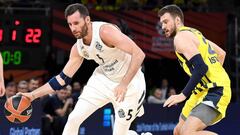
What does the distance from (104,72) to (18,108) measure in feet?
3.68

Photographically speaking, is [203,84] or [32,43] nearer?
[203,84]

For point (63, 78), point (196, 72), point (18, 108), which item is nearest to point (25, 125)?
point (63, 78)

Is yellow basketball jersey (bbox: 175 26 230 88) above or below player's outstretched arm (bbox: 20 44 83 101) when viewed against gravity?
above

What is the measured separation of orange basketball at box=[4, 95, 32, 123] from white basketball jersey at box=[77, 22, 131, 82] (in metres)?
0.88

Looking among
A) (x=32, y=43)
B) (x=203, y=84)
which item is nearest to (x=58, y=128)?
(x=32, y=43)

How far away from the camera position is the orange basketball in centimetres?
808

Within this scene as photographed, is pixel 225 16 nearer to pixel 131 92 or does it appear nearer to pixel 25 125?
pixel 25 125

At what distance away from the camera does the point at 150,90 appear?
18750mm

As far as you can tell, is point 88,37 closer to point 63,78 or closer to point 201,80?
point 63,78

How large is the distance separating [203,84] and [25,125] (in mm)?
4540

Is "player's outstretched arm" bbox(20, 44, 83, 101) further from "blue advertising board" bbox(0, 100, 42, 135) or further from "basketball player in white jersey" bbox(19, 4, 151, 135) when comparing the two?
"blue advertising board" bbox(0, 100, 42, 135)

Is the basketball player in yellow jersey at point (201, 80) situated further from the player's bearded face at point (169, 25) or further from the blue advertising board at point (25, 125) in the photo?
the blue advertising board at point (25, 125)

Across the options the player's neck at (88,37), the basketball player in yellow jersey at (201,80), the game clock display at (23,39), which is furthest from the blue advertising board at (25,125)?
the basketball player in yellow jersey at (201,80)

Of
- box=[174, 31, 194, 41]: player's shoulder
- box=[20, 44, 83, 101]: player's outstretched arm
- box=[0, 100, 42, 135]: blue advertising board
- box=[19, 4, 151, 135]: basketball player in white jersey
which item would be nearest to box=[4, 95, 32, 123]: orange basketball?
box=[19, 4, 151, 135]: basketball player in white jersey
